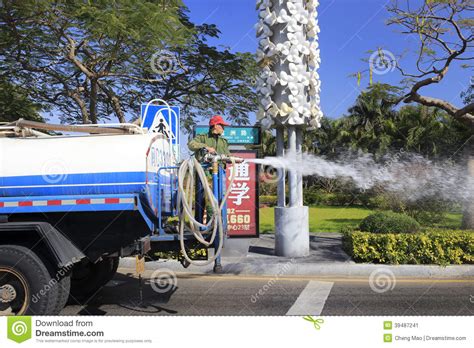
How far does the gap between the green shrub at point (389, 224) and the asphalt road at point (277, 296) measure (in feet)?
5.54

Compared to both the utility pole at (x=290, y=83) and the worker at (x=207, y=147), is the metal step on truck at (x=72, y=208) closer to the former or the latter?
the worker at (x=207, y=147)

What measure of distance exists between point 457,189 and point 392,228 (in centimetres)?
421

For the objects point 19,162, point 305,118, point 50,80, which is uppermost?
point 50,80

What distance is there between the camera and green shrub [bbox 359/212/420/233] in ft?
28.7

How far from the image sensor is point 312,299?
583 centimetres

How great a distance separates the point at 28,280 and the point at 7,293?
1.00ft

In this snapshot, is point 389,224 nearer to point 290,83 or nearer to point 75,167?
point 290,83

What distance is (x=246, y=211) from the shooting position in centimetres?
991

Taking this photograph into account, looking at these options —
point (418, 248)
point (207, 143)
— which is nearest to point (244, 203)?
point (418, 248)

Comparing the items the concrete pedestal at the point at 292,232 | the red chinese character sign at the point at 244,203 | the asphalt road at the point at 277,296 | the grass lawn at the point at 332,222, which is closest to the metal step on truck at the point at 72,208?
the asphalt road at the point at 277,296
